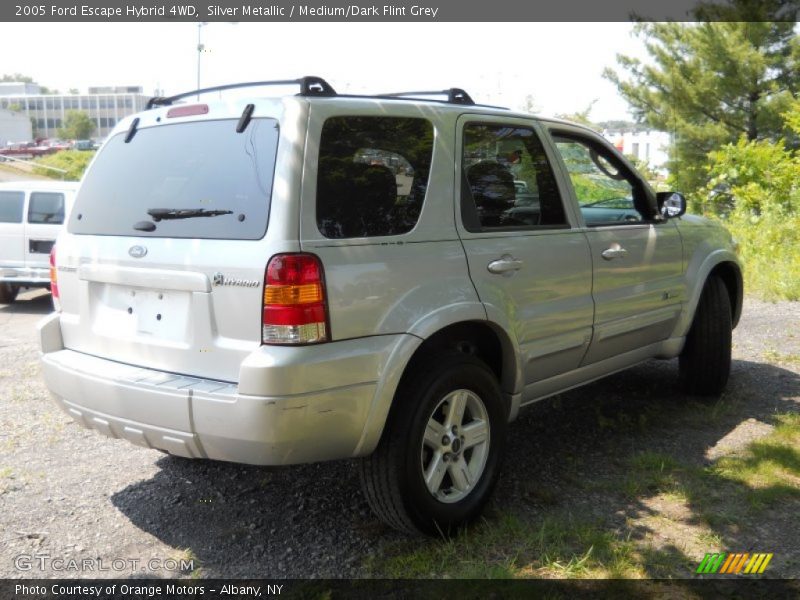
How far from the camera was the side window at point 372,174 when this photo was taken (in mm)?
3166

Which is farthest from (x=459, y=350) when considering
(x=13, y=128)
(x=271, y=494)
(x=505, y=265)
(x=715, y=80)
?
(x=13, y=128)

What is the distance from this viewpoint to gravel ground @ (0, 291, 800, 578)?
3.48 m

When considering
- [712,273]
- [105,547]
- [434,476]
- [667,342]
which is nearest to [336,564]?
[434,476]

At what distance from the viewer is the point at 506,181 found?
4.04m

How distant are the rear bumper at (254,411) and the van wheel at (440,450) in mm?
205

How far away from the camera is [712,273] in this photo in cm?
563

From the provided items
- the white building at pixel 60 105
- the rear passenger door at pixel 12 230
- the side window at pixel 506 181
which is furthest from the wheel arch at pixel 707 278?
the white building at pixel 60 105

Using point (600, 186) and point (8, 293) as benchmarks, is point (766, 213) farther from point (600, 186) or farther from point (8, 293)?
point (8, 293)

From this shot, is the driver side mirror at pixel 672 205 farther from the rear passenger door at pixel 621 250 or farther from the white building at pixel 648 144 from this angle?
the white building at pixel 648 144

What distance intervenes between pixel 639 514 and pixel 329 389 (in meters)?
1.78

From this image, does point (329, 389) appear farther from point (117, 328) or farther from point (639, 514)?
point (639, 514)

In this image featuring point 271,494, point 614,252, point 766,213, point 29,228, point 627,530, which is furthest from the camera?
point 766,213

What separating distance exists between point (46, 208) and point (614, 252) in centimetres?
948

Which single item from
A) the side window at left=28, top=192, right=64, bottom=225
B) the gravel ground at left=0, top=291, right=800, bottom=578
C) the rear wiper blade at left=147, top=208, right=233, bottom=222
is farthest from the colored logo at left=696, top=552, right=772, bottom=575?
the side window at left=28, top=192, right=64, bottom=225
